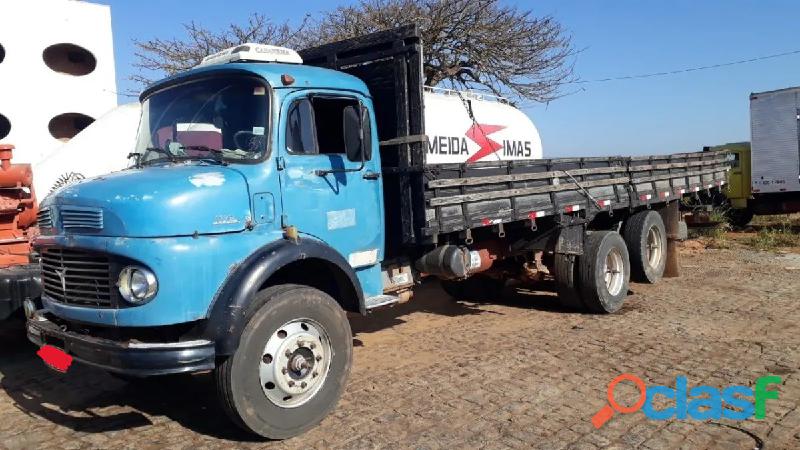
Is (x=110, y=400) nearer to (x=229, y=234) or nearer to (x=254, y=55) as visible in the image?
(x=229, y=234)

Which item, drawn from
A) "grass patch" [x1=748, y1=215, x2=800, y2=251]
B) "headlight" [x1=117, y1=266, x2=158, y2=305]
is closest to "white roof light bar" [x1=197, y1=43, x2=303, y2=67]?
"headlight" [x1=117, y1=266, x2=158, y2=305]

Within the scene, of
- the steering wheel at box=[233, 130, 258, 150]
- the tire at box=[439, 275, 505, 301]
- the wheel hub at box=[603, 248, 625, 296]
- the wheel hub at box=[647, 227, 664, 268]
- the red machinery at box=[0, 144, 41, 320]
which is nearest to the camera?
the steering wheel at box=[233, 130, 258, 150]

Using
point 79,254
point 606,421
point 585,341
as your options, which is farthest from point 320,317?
point 585,341

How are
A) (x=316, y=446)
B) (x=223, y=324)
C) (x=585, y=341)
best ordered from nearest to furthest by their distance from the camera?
(x=223, y=324)
(x=316, y=446)
(x=585, y=341)

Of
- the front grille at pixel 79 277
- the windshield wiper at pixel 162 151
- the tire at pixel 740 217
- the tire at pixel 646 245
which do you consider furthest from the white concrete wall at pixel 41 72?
the tire at pixel 740 217

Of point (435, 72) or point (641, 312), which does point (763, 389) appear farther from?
point (435, 72)

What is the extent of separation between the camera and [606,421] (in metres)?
4.30

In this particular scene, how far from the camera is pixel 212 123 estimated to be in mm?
4547

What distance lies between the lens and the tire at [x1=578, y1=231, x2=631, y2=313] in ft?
24.5

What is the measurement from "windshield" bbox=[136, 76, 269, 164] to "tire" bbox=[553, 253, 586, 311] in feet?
14.4

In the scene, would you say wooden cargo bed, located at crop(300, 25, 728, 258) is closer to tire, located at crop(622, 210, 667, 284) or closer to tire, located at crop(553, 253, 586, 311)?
tire, located at crop(553, 253, 586, 311)

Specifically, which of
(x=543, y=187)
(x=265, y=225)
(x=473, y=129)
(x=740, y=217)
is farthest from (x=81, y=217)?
(x=740, y=217)

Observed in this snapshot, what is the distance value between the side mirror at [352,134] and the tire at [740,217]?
52.0 ft

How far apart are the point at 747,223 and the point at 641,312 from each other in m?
12.5
